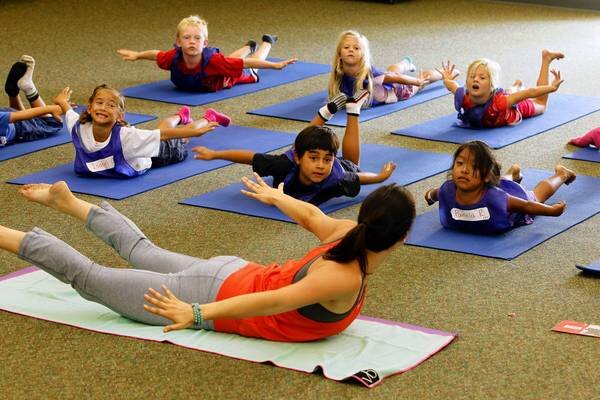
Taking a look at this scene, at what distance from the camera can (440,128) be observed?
619cm

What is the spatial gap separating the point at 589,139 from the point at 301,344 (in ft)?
9.82

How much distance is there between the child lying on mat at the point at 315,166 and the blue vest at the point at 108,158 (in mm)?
559

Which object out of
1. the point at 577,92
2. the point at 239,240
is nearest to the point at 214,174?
the point at 239,240

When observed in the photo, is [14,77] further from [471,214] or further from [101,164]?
[471,214]

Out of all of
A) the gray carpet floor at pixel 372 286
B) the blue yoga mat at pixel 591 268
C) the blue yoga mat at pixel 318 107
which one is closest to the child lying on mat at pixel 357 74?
the blue yoga mat at pixel 318 107

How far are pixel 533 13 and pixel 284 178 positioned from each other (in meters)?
5.63

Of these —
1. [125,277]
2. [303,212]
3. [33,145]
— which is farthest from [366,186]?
[125,277]

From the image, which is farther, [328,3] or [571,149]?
[328,3]

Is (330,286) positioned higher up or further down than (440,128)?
higher up

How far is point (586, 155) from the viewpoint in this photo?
562 cm

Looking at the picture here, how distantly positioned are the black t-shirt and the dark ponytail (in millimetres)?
1791

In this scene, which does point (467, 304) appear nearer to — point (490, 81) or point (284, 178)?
point (284, 178)

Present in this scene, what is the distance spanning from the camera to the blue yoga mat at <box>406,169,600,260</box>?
4.27 meters

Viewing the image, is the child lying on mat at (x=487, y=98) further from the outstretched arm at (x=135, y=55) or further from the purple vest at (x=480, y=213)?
the outstretched arm at (x=135, y=55)
